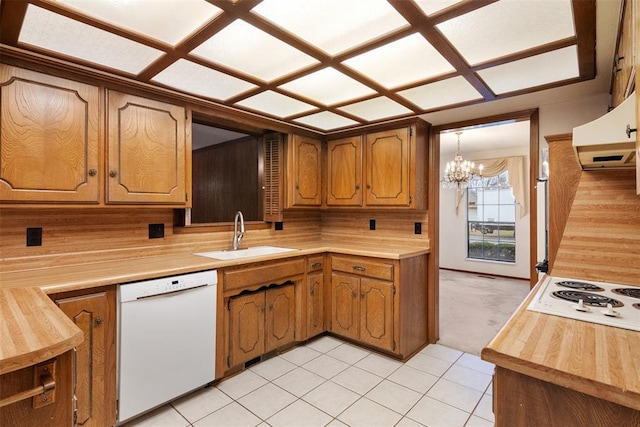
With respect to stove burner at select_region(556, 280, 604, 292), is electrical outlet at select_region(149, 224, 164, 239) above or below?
above

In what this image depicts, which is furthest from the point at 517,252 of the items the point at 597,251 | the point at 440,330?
the point at 597,251

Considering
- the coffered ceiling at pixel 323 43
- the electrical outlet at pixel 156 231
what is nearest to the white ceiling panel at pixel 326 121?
the coffered ceiling at pixel 323 43

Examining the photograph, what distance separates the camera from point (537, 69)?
6.17ft

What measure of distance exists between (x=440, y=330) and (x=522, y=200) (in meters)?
3.62

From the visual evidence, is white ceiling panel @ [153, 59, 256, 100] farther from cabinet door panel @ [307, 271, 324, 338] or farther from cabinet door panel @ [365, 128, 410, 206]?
cabinet door panel @ [307, 271, 324, 338]

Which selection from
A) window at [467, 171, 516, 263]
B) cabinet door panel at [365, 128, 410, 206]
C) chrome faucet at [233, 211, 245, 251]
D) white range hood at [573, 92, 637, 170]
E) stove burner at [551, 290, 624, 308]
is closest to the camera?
white range hood at [573, 92, 637, 170]

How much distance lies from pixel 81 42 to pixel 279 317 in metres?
2.22

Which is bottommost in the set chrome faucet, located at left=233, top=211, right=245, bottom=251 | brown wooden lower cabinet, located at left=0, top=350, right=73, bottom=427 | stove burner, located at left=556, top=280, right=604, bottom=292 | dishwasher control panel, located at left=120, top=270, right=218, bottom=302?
brown wooden lower cabinet, located at left=0, top=350, right=73, bottom=427

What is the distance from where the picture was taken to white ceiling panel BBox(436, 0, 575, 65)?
1.33 meters

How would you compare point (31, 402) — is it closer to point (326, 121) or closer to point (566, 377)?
point (566, 377)

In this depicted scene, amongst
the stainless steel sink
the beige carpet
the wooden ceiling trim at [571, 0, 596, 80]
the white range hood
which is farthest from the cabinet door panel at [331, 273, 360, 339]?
the wooden ceiling trim at [571, 0, 596, 80]

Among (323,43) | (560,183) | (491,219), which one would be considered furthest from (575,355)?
(491,219)

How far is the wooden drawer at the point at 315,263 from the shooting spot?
2.94 metres

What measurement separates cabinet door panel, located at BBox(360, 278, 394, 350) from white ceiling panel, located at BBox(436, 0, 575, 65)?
5.95 ft
